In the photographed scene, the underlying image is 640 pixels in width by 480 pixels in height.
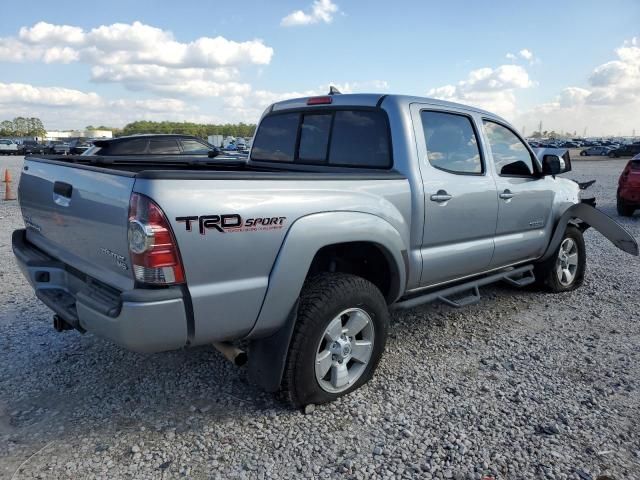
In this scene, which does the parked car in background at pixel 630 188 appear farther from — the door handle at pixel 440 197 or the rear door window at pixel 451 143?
the door handle at pixel 440 197

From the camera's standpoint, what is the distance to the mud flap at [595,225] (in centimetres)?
511

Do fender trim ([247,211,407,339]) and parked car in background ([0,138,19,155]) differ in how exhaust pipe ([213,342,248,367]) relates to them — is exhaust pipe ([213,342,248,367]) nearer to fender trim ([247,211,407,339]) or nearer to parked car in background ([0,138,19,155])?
fender trim ([247,211,407,339])

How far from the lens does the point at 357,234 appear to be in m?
3.04

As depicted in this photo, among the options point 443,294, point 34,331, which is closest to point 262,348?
point 443,294

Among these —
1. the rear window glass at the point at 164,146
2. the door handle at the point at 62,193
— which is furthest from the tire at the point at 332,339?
the rear window glass at the point at 164,146

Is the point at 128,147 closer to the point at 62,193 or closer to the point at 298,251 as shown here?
the point at 62,193

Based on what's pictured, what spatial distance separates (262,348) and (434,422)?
112 centimetres

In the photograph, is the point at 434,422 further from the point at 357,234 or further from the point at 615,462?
the point at 357,234

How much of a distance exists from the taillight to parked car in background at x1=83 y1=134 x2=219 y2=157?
28.2 ft

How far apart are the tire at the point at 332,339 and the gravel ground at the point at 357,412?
0.52ft

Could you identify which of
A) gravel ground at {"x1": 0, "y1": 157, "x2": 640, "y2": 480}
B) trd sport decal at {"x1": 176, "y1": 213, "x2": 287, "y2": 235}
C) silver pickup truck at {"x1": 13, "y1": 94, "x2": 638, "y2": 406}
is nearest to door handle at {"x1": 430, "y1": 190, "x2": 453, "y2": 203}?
silver pickup truck at {"x1": 13, "y1": 94, "x2": 638, "y2": 406}

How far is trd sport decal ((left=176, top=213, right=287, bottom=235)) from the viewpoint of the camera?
7.76 ft

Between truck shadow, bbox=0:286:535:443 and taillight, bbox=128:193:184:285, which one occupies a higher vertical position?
taillight, bbox=128:193:184:285

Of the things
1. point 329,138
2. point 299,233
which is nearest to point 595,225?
point 329,138
